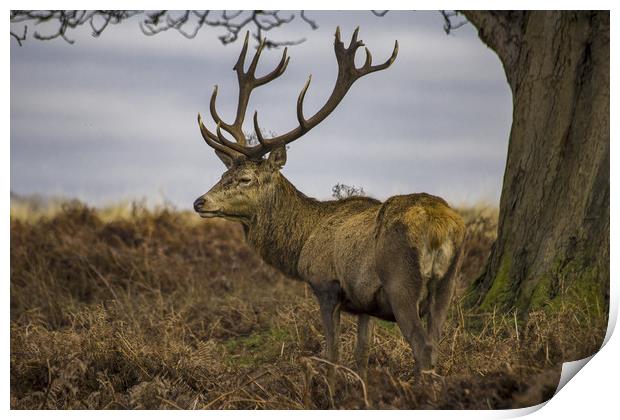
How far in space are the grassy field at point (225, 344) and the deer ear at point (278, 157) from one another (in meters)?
1.43

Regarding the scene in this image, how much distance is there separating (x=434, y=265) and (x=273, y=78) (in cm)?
237

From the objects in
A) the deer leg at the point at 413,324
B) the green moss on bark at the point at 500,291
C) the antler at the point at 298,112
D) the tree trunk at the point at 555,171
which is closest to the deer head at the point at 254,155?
the antler at the point at 298,112

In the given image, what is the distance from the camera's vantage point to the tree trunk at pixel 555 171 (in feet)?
23.5

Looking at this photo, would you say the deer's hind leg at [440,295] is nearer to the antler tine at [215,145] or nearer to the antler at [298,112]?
the antler at [298,112]

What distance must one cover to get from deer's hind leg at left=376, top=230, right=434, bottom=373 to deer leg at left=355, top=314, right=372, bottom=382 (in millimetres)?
761

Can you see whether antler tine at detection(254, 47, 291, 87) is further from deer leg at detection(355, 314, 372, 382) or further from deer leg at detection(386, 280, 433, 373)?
deer leg at detection(386, 280, 433, 373)

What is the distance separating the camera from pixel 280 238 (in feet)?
22.6

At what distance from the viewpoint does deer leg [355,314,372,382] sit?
6457 mm

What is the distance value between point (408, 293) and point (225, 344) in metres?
3.08

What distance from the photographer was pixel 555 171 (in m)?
7.38

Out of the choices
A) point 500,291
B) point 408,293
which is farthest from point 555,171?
point 408,293

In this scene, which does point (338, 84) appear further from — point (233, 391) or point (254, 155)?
point (233, 391)
